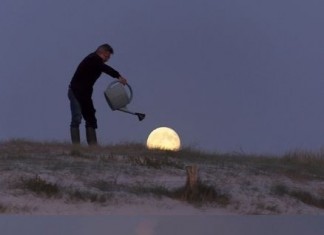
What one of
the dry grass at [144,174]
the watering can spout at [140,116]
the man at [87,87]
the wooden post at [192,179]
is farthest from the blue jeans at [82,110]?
the wooden post at [192,179]

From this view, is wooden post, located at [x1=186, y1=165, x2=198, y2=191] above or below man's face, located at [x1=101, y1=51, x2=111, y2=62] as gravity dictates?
below

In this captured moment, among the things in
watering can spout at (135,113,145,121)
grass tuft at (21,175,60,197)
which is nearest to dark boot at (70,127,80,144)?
watering can spout at (135,113,145,121)

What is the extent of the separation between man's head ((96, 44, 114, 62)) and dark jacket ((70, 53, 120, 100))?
71mm

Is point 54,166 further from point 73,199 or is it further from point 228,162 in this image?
point 228,162

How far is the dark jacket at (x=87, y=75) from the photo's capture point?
12594mm

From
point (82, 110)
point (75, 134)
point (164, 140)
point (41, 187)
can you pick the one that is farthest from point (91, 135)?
point (41, 187)

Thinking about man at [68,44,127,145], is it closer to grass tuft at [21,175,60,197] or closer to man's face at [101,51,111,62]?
man's face at [101,51,111,62]

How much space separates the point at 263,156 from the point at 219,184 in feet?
12.0

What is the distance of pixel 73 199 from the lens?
8.54 metres

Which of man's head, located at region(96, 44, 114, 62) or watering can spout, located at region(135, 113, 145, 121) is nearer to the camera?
man's head, located at region(96, 44, 114, 62)

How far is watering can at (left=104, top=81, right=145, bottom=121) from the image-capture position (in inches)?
522

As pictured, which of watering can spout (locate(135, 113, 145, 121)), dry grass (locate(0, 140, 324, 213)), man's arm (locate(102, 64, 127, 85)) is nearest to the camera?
dry grass (locate(0, 140, 324, 213))

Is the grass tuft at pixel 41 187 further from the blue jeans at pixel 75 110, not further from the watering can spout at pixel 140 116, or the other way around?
the watering can spout at pixel 140 116

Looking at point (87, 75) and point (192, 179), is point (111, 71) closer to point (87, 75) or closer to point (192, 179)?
point (87, 75)
